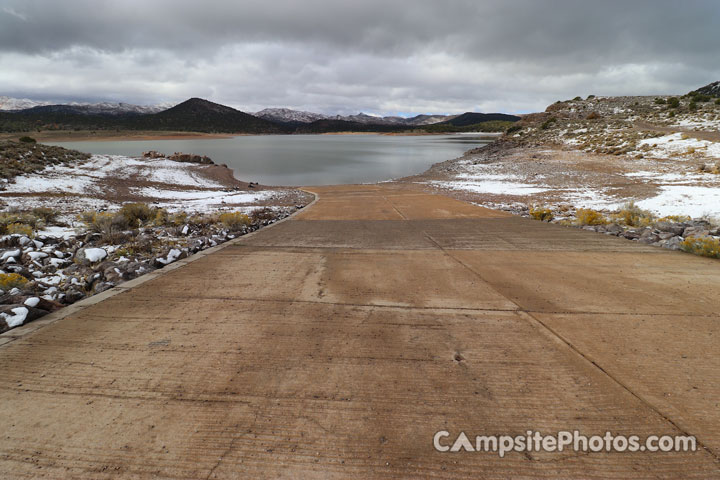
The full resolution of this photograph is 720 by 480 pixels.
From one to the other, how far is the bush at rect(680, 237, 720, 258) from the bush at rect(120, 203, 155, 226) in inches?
446

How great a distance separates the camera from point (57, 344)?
2822 mm

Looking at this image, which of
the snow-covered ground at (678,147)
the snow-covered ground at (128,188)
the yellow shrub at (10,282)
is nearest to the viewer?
the yellow shrub at (10,282)

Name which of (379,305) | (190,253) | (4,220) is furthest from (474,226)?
(4,220)

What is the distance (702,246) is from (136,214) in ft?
39.9

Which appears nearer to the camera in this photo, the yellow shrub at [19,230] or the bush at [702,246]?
the bush at [702,246]

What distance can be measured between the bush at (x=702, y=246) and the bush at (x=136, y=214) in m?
11.3

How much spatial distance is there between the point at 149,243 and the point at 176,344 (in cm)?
437

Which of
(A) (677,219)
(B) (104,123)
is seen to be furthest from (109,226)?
(B) (104,123)

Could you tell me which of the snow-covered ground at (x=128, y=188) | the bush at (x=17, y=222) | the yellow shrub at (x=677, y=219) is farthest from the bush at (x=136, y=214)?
A: the yellow shrub at (x=677, y=219)

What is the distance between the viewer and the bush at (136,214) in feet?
29.0

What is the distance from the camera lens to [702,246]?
16.8 ft

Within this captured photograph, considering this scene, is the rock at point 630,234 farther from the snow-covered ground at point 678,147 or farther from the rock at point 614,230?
the snow-covered ground at point 678,147

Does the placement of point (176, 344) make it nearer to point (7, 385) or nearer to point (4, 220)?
point (7, 385)

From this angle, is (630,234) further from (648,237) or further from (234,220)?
(234,220)
